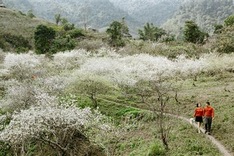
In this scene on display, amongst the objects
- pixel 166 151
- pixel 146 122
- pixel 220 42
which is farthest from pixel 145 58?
pixel 166 151

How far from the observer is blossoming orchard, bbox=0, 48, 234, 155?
28859 mm

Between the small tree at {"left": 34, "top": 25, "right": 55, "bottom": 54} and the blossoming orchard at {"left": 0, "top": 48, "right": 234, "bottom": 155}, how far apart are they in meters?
15.1

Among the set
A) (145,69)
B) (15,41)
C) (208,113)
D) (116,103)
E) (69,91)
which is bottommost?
Answer: (116,103)

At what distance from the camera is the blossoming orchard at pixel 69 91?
94.7 ft

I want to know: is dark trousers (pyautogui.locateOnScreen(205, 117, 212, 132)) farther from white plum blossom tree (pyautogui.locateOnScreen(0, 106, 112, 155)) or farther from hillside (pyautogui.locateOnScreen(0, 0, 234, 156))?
white plum blossom tree (pyautogui.locateOnScreen(0, 106, 112, 155))

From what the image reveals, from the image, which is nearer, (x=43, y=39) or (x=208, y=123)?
(x=208, y=123)

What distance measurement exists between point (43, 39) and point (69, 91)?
140 feet

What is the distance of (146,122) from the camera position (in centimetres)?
3912

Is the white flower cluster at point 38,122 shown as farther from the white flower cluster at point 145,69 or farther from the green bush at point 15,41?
the green bush at point 15,41

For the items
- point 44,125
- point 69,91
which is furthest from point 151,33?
point 44,125

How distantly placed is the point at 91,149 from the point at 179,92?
51.8 ft

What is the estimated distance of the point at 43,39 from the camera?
87188 mm

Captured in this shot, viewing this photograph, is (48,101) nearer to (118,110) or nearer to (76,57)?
(118,110)

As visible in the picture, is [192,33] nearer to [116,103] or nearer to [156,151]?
[116,103]
